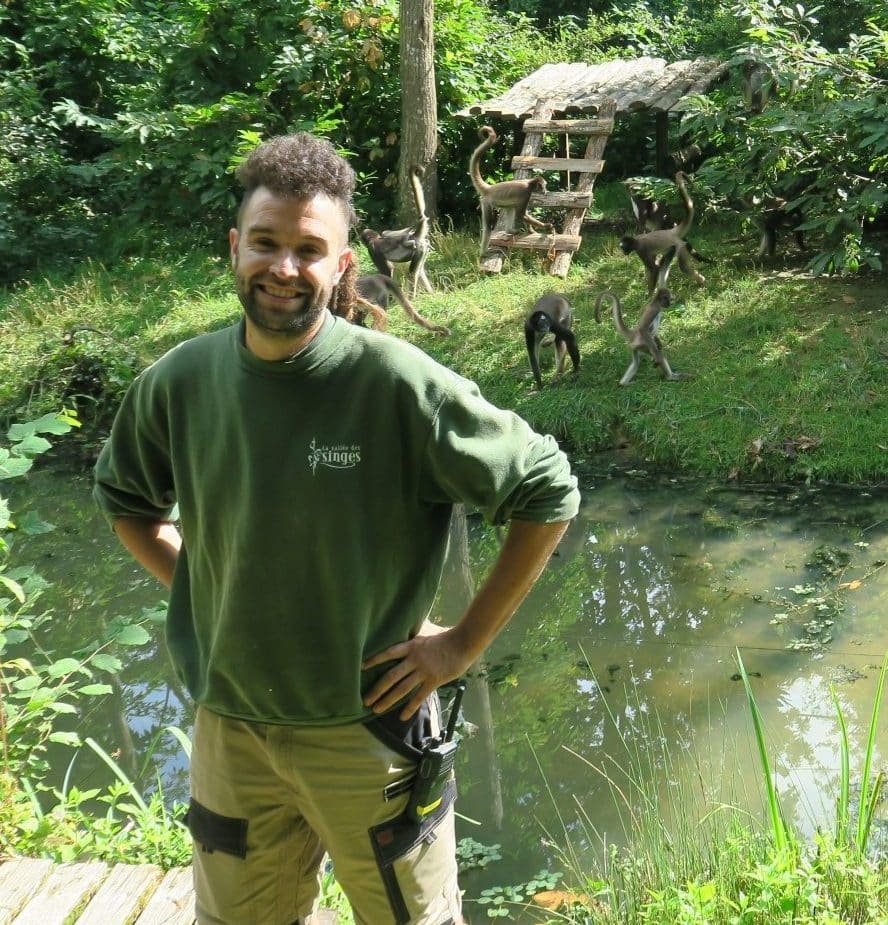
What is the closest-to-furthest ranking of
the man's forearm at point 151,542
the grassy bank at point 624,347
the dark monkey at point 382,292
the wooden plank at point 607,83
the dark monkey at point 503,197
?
the man's forearm at point 151,542, the grassy bank at point 624,347, the dark monkey at point 382,292, the dark monkey at point 503,197, the wooden plank at point 607,83

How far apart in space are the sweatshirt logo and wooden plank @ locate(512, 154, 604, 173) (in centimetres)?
1150

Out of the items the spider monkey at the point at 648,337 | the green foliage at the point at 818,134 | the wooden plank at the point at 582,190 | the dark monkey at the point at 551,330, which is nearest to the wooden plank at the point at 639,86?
the wooden plank at the point at 582,190

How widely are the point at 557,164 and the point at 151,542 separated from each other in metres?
11.3

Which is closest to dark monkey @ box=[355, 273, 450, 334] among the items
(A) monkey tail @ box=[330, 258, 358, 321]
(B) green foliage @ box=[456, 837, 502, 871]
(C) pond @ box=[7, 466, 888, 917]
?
(C) pond @ box=[7, 466, 888, 917]

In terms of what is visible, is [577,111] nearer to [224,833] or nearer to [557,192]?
[557,192]

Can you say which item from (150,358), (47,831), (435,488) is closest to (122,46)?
(150,358)

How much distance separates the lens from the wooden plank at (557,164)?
510 inches

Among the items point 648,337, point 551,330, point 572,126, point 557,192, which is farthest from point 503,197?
point 648,337

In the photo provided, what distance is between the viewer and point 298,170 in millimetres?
2094

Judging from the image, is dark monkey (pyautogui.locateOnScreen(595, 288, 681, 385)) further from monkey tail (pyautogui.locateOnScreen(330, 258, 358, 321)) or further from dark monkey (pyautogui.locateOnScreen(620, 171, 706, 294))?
monkey tail (pyautogui.locateOnScreen(330, 258, 358, 321))

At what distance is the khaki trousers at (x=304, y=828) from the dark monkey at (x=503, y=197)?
10765 mm

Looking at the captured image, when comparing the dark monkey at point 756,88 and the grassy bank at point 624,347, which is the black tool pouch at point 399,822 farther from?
the dark monkey at point 756,88

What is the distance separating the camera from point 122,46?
1575cm

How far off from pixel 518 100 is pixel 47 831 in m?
12.2
